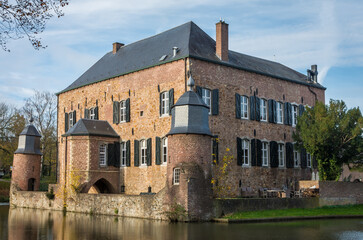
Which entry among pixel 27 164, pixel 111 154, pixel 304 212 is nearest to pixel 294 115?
pixel 304 212

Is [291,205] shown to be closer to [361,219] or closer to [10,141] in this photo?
[361,219]

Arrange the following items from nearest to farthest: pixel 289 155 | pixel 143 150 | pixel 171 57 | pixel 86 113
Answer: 1. pixel 171 57
2. pixel 143 150
3. pixel 289 155
4. pixel 86 113

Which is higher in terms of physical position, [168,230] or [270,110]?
[270,110]

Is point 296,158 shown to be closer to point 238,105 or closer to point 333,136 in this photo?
point 333,136

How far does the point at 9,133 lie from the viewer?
4422cm

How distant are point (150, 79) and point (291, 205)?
10.3 m

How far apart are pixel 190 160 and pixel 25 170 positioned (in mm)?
16025

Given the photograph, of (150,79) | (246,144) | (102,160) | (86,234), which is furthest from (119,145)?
(86,234)

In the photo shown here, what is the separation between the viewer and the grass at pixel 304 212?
18.9m

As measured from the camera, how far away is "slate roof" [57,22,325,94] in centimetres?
2506

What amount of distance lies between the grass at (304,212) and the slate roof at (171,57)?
28.4 feet

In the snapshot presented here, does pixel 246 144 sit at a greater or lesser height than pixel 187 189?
greater

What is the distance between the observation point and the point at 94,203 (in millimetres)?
22562

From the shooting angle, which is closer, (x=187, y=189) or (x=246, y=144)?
(x=187, y=189)
